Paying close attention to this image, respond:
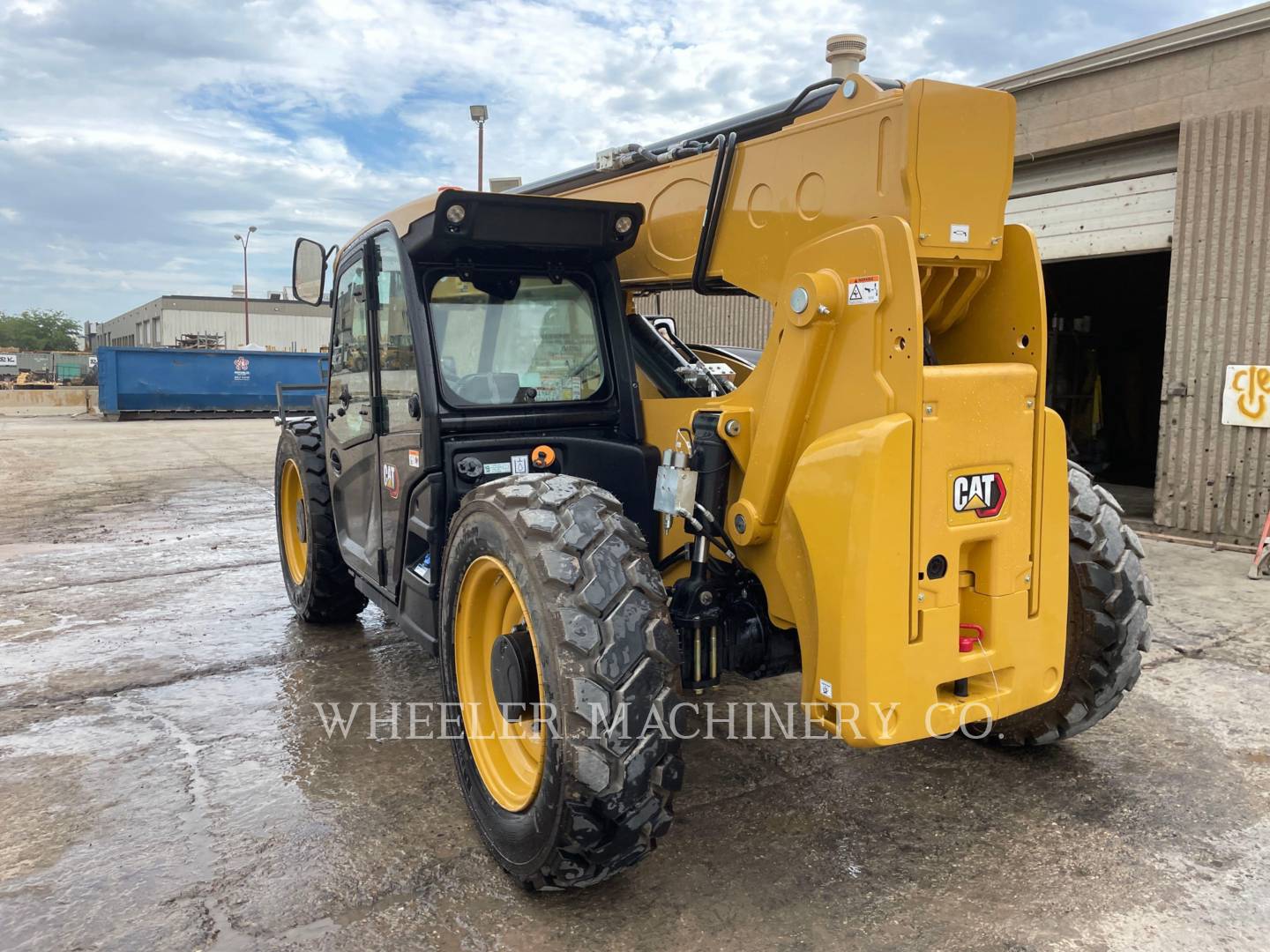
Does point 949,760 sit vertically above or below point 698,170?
below

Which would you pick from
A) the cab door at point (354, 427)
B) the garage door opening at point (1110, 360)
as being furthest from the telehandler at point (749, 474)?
the garage door opening at point (1110, 360)

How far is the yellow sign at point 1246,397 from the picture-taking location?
7742 mm

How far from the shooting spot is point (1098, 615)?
343 cm

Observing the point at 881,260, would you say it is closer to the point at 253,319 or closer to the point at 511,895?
the point at 511,895

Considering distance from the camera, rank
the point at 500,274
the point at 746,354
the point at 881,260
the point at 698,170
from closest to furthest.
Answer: the point at 881,260 < the point at 698,170 < the point at 500,274 < the point at 746,354

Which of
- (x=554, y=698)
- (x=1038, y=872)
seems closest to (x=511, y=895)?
(x=554, y=698)

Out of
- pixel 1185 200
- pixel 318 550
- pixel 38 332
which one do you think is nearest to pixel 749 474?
pixel 318 550

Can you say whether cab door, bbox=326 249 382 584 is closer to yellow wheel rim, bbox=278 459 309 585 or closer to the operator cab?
the operator cab

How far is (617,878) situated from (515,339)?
6.74ft

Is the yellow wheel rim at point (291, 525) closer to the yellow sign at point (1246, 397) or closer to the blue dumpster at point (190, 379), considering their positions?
the yellow sign at point (1246, 397)

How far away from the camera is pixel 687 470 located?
3.02m

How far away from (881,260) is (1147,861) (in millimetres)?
2130

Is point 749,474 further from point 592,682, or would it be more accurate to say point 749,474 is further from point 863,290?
point 592,682

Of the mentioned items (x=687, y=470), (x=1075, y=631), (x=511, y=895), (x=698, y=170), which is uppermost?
(x=698, y=170)
